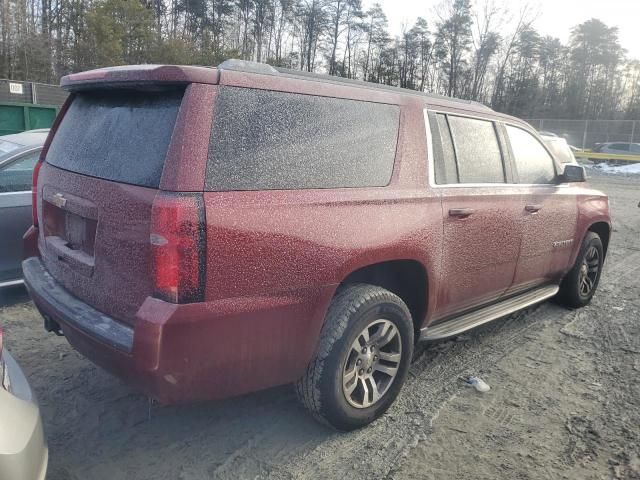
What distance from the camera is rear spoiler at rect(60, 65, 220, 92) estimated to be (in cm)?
233

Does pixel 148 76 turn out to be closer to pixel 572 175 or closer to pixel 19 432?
pixel 19 432

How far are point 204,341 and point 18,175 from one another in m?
3.54

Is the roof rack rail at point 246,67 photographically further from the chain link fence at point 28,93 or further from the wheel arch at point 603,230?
the chain link fence at point 28,93

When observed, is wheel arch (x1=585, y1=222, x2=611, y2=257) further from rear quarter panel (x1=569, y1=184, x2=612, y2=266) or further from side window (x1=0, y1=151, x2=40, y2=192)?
side window (x1=0, y1=151, x2=40, y2=192)

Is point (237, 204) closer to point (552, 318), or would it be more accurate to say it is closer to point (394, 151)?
point (394, 151)

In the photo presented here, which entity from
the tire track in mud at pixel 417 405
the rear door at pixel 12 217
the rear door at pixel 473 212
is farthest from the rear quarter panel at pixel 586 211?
the rear door at pixel 12 217

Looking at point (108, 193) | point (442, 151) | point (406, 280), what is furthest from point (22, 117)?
point (406, 280)

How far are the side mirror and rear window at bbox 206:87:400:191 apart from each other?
7.03 feet

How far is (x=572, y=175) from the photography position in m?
4.58

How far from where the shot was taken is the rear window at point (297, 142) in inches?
93.5

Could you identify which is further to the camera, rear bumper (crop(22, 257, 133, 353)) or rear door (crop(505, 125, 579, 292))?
rear door (crop(505, 125, 579, 292))

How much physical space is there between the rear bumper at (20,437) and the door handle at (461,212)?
2.42m

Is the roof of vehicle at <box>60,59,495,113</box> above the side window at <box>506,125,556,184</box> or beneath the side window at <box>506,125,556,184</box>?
above

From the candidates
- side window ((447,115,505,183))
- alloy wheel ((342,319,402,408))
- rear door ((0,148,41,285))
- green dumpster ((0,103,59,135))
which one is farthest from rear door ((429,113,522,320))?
green dumpster ((0,103,59,135))
